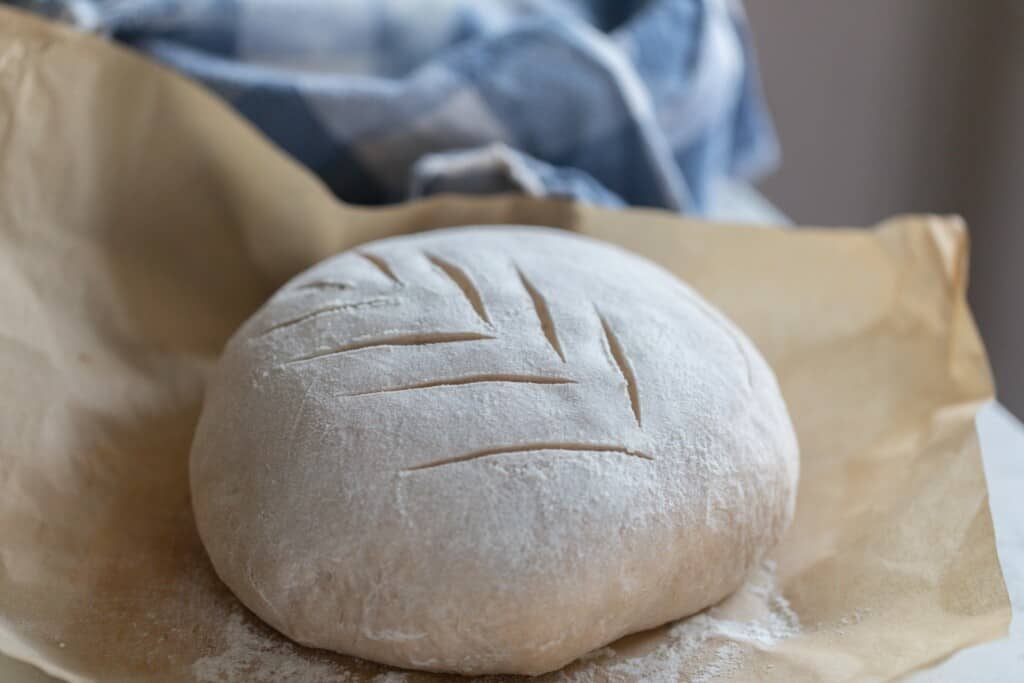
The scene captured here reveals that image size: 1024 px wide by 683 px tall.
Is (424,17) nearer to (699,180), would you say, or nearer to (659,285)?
(699,180)

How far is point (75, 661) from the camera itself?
752mm

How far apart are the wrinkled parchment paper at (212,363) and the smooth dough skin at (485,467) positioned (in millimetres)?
61

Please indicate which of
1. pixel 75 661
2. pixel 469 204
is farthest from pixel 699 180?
pixel 75 661

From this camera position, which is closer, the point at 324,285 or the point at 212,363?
the point at 324,285

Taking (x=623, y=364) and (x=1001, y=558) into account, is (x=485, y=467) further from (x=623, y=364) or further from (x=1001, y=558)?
(x=1001, y=558)

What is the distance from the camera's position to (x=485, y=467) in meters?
0.76

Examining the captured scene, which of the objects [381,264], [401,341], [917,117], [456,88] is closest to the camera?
[401,341]

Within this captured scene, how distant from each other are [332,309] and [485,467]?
0.24 meters

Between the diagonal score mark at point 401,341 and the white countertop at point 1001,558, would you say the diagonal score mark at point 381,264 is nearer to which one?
the diagonal score mark at point 401,341

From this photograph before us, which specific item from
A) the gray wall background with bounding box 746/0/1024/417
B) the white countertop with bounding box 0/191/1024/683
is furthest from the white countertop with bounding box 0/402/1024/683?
the gray wall background with bounding box 746/0/1024/417

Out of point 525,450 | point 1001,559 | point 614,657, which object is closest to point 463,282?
point 525,450

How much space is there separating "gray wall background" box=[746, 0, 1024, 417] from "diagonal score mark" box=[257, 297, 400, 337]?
152cm

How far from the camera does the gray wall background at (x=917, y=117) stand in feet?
6.89

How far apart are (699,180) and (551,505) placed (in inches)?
33.1
